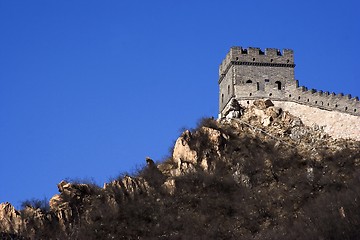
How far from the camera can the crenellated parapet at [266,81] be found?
69562mm

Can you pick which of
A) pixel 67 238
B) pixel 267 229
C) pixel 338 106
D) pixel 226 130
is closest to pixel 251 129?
pixel 226 130

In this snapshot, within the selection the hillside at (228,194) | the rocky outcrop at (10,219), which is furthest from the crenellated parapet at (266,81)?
the rocky outcrop at (10,219)

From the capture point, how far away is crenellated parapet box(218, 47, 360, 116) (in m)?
69.6

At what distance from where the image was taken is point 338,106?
68.8 meters

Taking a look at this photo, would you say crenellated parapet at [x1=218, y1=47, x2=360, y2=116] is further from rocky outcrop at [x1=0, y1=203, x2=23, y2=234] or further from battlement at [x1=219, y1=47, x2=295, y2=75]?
rocky outcrop at [x1=0, y1=203, x2=23, y2=234]

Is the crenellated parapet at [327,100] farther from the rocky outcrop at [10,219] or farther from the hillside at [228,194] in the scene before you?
the rocky outcrop at [10,219]

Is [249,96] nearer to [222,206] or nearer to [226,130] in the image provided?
[226,130]

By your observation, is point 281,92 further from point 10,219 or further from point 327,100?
point 10,219

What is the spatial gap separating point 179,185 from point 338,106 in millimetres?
13030

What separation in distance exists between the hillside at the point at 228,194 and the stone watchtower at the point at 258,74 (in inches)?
79.7

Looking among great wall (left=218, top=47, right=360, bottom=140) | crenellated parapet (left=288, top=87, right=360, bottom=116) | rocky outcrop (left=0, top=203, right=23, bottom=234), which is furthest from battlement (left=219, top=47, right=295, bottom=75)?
rocky outcrop (left=0, top=203, right=23, bottom=234)

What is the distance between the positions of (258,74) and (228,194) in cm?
1234

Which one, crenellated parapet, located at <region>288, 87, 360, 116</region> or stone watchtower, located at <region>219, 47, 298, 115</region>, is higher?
stone watchtower, located at <region>219, 47, 298, 115</region>

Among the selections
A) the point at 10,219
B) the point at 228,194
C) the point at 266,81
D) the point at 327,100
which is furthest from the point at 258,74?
the point at 10,219
